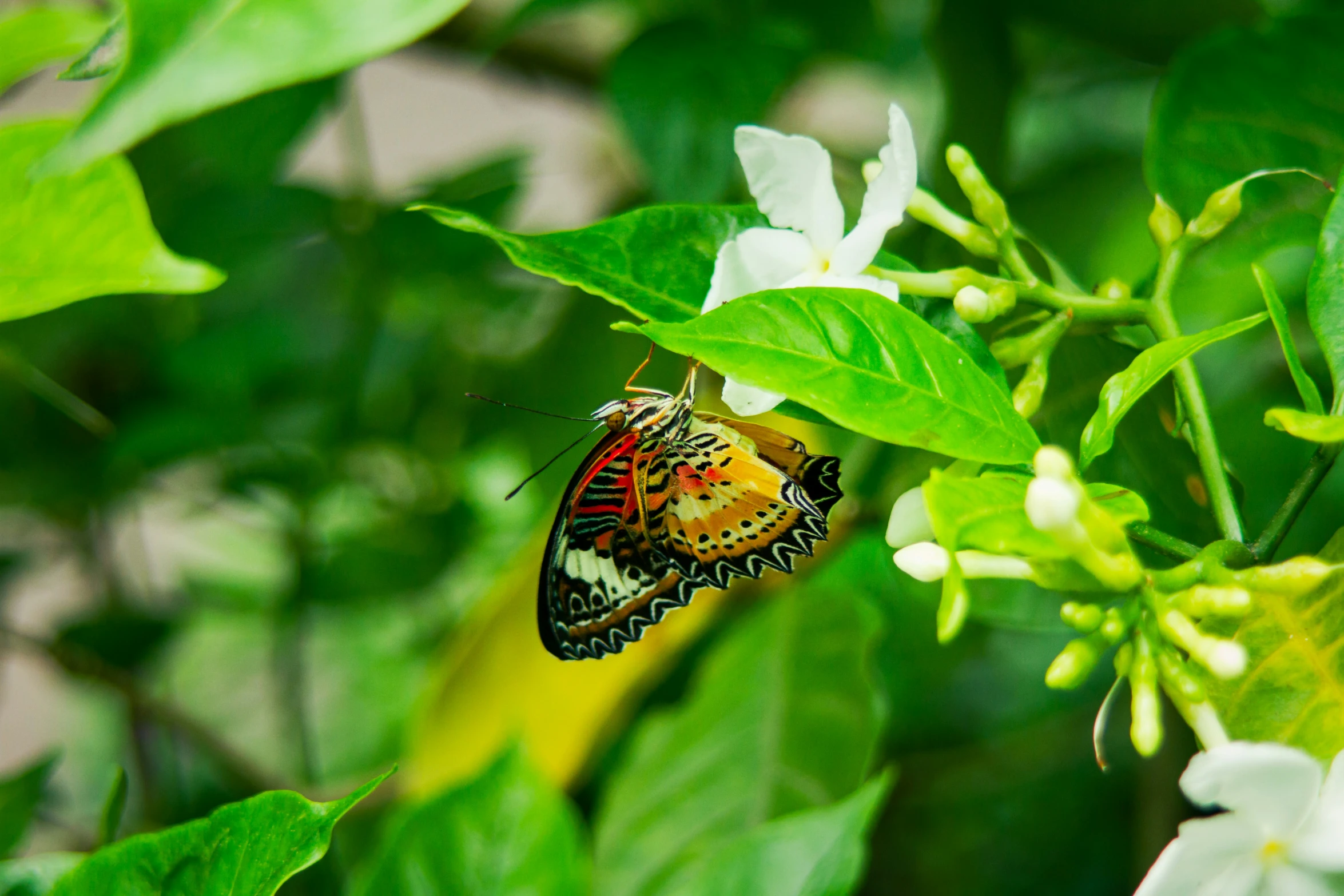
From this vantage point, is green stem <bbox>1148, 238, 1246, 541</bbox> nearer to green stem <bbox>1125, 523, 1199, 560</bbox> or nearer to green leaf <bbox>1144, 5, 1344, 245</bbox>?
green stem <bbox>1125, 523, 1199, 560</bbox>

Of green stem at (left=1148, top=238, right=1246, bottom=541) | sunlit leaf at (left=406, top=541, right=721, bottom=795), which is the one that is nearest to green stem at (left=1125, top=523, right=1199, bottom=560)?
green stem at (left=1148, top=238, right=1246, bottom=541)

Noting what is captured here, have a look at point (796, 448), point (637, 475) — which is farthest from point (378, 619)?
point (796, 448)

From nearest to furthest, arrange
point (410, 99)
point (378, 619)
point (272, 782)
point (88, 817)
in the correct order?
point (272, 782) < point (378, 619) < point (88, 817) < point (410, 99)

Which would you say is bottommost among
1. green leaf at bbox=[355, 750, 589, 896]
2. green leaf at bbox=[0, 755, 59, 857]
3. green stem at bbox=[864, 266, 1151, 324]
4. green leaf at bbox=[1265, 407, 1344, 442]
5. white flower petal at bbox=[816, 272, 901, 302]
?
green leaf at bbox=[355, 750, 589, 896]

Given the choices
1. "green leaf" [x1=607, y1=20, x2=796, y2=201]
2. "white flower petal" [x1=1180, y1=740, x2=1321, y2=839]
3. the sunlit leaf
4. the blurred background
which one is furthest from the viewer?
the sunlit leaf

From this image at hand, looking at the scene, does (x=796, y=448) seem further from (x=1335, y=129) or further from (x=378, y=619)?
(x=378, y=619)

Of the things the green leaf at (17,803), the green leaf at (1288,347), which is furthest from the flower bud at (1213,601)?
the green leaf at (17,803)

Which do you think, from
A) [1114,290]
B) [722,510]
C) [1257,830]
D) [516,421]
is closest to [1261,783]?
[1257,830]
